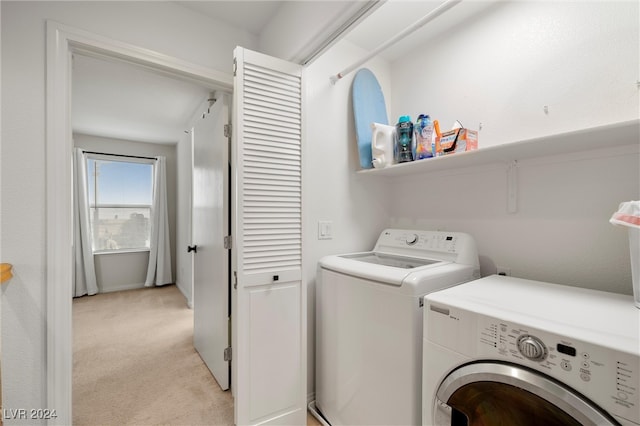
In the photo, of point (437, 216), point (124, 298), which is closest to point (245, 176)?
point (437, 216)

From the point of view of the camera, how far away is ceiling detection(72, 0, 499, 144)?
5.34 feet

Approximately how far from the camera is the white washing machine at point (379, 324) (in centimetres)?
116

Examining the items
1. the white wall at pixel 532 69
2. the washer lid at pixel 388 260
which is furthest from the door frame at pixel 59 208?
the white wall at pixel 532 69

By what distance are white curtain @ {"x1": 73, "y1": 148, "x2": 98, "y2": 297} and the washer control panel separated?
518 centimetres

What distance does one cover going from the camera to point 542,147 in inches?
48.5

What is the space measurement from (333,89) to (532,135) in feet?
3.92

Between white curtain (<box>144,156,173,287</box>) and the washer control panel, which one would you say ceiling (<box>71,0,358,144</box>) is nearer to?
white curtain (<box>144,156,173,287</box>)

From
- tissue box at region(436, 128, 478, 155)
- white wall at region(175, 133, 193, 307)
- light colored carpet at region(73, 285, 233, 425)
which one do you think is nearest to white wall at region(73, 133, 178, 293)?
white wall at region(175, 133, 193, 307)

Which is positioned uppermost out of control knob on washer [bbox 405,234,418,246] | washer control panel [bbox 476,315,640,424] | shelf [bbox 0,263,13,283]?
control knob on washer [bbox 405,234,418,246]

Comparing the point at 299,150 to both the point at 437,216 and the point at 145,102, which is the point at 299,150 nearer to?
the point at 437,216

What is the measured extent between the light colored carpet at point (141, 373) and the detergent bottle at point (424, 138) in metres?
1.98

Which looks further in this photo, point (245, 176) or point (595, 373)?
point (245, 176)

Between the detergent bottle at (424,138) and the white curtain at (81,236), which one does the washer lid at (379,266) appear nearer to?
the detergent bottle at (424,138)

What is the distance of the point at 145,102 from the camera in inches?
120
